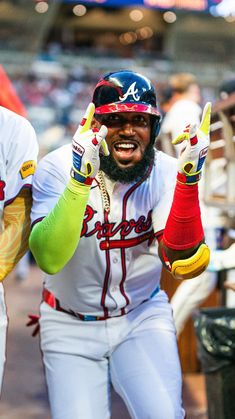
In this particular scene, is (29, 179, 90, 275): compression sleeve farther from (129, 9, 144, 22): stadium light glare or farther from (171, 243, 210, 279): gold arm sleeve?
(129, 9, 144, 22): stadium light glare

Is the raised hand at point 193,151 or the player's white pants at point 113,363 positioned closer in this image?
the raised hand at point 193,151

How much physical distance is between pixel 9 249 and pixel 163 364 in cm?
72

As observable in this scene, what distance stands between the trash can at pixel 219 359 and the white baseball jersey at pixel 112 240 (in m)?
0.66

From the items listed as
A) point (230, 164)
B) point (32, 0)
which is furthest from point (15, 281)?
point (32, 0)

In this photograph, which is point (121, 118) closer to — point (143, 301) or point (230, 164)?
point (143, 301)

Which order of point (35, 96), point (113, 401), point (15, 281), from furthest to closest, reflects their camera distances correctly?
point (35, 96) → point (15, 281) → point (113, 401)

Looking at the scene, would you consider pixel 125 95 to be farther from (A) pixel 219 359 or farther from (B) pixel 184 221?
(A) pixel 219 359

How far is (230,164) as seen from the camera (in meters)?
3.97

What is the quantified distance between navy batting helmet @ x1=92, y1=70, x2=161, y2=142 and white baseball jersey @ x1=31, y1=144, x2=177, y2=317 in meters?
0.26

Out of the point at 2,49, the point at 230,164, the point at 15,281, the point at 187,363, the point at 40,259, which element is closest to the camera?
the point at 40,259

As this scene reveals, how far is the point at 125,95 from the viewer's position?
2.54 metres

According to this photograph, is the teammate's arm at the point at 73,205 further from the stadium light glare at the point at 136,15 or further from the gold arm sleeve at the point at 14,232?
the stadium light glare at the point at 136,15

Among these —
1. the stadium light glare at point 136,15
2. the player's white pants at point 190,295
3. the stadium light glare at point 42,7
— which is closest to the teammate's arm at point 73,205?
the player's white pants at point 190,295

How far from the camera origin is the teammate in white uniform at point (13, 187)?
8.07 ft
